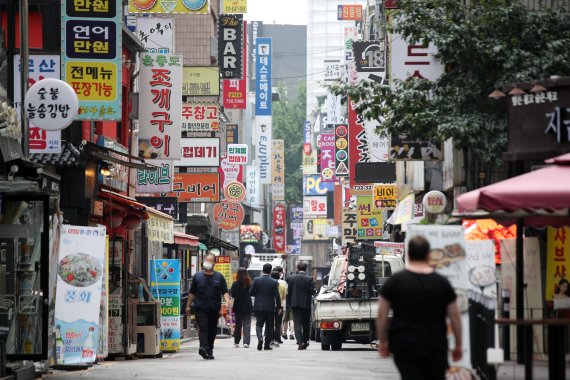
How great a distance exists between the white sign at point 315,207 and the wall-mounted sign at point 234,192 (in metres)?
54.5

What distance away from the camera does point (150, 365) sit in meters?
20.2

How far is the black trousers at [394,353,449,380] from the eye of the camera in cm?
→ 994

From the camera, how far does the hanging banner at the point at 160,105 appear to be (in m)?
28.3

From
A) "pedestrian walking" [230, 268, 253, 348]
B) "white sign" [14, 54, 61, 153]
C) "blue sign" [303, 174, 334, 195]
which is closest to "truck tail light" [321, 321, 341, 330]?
"pedestrian walking" [230, 268, 253, 348]

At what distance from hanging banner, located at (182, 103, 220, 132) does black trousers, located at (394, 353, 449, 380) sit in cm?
2889

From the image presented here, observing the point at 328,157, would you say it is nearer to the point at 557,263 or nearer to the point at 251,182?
the point at 251,182

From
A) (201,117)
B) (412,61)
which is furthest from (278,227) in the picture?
(412,61)

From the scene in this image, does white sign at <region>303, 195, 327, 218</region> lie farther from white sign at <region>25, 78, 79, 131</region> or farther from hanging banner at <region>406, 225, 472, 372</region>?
hanging banner at <region>406, 225, 472, 372</region>

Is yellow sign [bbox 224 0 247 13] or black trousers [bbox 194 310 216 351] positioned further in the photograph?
yellow sign [bbox 224 0 247 13]

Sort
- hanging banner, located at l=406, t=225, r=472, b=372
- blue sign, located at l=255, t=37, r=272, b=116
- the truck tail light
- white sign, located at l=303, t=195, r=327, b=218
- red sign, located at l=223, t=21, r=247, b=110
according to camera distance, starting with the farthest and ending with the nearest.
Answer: white sign, located at l=303, t=195, r=327, b=218
blue sign, located at l=255, t=37, r=272, b=116
red sign, located at l=223, t=21, r=247, b=110
the truck tail light
hanging banner, located at l=406, t=225, r=472, b=372

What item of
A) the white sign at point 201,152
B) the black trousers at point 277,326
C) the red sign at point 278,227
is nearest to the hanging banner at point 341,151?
the white sign at point 201,152

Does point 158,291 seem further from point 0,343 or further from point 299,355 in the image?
point 0,343

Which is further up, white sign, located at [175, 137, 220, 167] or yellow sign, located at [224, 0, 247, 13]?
yellow sign, located at [224, 0, 247, 13]

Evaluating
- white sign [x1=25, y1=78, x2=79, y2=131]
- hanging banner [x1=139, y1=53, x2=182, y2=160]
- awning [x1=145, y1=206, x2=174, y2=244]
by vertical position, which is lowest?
awning [x1=145, y1=206, x2=174, y2=244]
